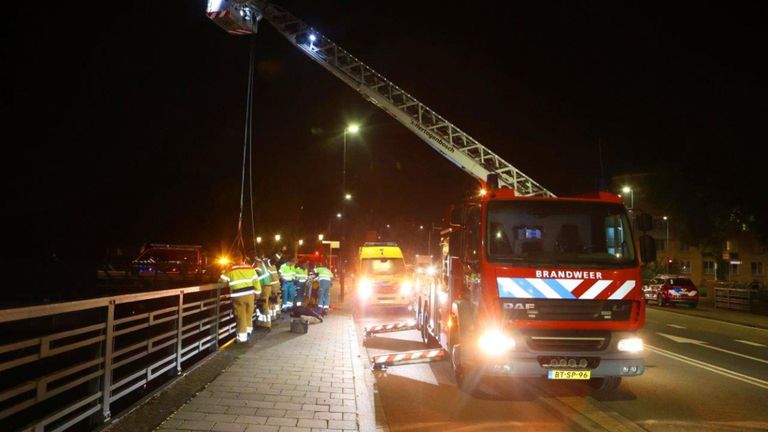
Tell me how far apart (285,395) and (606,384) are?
4.52m

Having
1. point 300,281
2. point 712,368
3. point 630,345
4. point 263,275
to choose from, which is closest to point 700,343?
point 712,368

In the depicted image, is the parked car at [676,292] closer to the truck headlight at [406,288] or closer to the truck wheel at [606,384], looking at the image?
the truck headlight at [406,288]

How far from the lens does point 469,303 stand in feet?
25.7

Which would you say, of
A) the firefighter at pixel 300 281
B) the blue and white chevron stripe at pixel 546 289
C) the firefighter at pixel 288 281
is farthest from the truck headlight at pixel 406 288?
the blue and white chevron stripe at pixel 546 289

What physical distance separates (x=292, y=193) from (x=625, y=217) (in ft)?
103

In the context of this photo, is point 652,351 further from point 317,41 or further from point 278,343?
point 317,41

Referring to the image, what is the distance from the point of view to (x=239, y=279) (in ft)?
33.6

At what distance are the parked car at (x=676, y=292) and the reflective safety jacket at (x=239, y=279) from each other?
2398 cm

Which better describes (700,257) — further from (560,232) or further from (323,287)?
(560,232)

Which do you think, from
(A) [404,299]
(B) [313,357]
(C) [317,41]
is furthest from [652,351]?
(C) [317,41]

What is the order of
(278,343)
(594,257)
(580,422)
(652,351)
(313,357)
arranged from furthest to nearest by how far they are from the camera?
(652,351) → (278,343) → (313,357) → (594,257) → (580,422)

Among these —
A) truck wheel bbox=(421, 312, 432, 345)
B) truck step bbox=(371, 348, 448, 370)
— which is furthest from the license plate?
truck wheel bbox=(421, 312, 432, 345)

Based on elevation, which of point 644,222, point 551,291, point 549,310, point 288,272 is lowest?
point 549,310

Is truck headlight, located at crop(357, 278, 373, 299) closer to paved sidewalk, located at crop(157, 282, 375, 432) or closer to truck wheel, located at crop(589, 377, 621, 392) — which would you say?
paved sidewalk, located at crop(157, 282, 375, 432)
